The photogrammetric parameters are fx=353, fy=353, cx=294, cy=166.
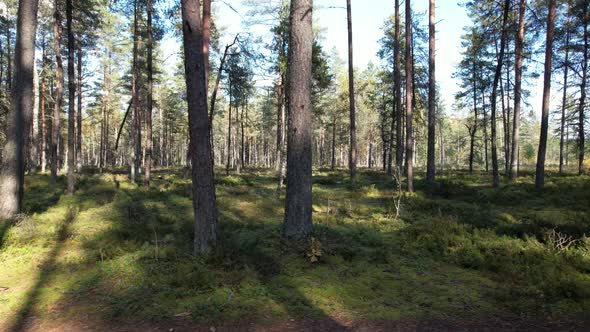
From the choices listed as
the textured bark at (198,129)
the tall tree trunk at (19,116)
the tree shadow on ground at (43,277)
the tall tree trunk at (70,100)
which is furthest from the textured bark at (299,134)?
the tall tree trunk at (70,100)

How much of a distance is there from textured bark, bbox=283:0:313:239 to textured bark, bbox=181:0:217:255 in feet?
5.82

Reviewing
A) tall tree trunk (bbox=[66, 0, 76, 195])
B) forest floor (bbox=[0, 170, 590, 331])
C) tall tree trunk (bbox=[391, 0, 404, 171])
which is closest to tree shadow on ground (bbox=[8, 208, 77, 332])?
forest floor (bbox=[0, 170, 590, 331])

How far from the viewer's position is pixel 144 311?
5.12 m

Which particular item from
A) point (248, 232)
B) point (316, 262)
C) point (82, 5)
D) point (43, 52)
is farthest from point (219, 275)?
point (43, 52)

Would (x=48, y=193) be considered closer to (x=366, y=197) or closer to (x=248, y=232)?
(x=248, y=232)

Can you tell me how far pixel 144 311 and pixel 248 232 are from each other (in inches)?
141

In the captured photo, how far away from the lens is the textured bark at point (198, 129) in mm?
6676

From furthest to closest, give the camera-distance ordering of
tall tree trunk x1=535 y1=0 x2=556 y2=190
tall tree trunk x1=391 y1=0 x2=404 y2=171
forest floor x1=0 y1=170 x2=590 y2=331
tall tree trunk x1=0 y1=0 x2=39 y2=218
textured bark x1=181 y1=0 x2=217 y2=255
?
tall tree trunk x1=391 y1=0 x2=404 y2=171, tall tree trunk x1=535 y1=0 x2=556 y2=190, tall tree trunk x1=0 y1=0 x2=39 y2=218, textured bark x1=181 y1=0 x2=217 y2=255, forest floor x1=0 y1=170 x2=590 y2=331

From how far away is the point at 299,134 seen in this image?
780cm

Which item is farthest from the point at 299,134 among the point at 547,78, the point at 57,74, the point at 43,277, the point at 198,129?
the point at 57,74

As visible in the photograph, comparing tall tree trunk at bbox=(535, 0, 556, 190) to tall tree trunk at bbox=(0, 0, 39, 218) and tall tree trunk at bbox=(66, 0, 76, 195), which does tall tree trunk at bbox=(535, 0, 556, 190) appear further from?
tall tree trunk at bbox=(66, 0, 76, 195)

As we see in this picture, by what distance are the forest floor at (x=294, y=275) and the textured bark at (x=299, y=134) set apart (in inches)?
26.7

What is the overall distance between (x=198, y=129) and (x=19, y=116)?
6.44m

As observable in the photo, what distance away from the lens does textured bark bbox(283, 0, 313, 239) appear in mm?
7758
